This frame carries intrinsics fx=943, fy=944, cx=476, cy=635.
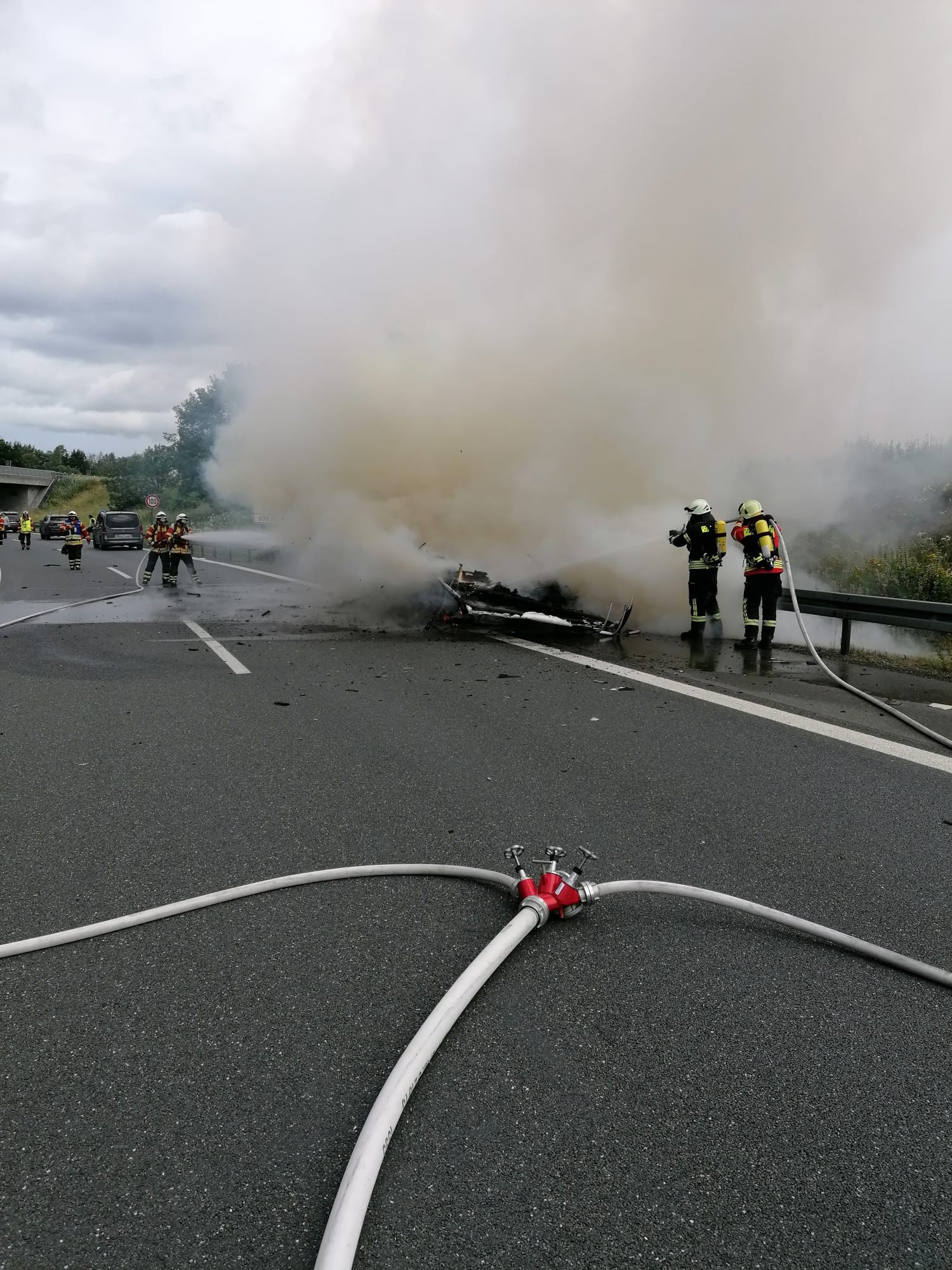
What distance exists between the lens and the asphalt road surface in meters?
1.88

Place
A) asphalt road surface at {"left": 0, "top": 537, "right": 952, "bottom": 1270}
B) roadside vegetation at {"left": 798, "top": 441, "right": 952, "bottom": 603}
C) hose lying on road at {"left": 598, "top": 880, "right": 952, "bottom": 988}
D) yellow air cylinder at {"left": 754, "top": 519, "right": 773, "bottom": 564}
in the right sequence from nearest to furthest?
1. asphalt road surface at {"left": 0, "top": 537, "right": 952, "bottom": 1270}
2. hose lying on road at {"left": 598, "top": 880, "right": 952, "bottom": 988}
3. yellow air cylinder at {"left": 754, "top": 519, "right": 773, "bottom": 564}
4. roadside vegetation at {"left": 798, "top": 441, "right": 952, "bottom": 603}

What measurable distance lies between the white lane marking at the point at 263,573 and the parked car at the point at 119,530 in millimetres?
6682

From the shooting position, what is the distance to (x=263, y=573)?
74.3 feet

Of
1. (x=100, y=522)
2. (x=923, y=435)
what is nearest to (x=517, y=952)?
(x=923, y=435)

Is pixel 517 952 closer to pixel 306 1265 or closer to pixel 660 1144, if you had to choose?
pixel 660 1144

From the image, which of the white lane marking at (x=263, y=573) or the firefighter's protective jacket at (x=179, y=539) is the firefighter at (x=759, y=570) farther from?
the firefighter's protective jacket at (x=179, y=539)

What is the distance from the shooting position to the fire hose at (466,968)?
5.94 feet

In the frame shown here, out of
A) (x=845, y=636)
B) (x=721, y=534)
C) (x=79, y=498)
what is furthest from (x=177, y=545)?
(x=79, y=498)

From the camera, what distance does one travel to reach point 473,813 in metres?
4.34

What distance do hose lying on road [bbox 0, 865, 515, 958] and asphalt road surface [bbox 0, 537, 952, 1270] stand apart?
46mm

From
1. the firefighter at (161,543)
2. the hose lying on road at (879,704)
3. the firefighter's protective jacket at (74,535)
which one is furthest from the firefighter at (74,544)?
the hose lying on road at (879,704)

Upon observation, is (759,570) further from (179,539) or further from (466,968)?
(179,539)

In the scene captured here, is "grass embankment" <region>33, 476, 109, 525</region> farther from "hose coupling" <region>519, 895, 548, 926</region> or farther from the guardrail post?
"hose coupling" <region>519, 895, 548, 926</region>

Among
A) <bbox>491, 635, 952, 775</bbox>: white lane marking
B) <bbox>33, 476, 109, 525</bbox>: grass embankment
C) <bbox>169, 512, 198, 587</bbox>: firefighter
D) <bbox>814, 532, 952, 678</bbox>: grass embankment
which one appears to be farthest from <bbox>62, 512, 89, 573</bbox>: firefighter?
<bbox>33, 476, 109, 525</bbox>: grass embankment
